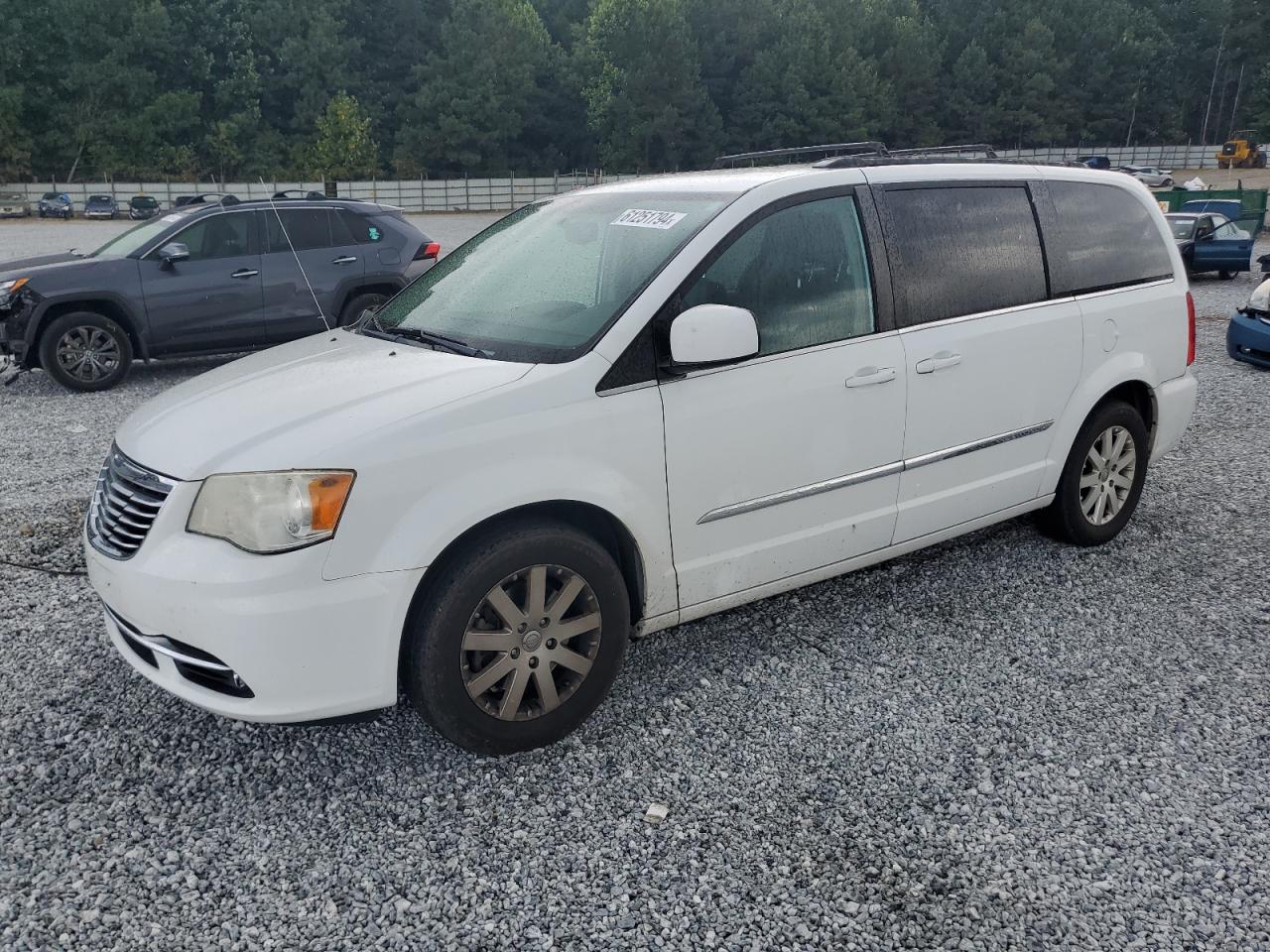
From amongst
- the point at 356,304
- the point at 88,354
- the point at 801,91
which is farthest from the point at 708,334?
the point at 801,91

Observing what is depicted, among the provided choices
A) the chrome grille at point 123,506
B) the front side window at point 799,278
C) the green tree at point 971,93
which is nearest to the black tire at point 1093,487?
the front side window at point 799,278

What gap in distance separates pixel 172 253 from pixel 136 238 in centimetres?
55

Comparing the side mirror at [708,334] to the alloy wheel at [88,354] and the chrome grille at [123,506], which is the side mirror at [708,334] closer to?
the chrome grille at [123,506]

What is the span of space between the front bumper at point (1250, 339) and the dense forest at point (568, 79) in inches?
2779

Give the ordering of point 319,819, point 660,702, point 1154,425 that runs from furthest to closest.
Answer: point 1154,425
point 660,702
point 319,819

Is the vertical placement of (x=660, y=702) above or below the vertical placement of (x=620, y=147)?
above

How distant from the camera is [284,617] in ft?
9.33

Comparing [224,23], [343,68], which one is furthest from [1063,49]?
[224,23]

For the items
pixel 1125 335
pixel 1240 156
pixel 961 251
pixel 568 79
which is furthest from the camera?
pixel 568 79

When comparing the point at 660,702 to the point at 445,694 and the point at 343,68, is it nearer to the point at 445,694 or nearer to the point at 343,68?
the point at 445,694

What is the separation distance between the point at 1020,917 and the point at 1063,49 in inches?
4282

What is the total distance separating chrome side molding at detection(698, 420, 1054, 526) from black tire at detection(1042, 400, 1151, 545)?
35 centimetres

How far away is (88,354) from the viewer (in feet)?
31.0

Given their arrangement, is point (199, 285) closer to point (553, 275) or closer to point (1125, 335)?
point (553, 275)
